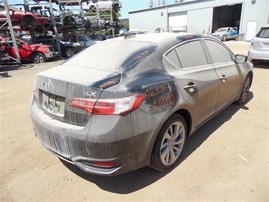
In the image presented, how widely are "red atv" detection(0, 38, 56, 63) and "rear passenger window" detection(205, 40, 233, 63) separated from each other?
12308 mm

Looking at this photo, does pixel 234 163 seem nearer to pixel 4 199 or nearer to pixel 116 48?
pixel 116 48

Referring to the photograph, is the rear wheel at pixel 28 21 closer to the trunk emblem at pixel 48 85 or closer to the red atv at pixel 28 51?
the red atv at pixel 28 51

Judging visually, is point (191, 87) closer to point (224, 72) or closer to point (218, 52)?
point (224, 72)

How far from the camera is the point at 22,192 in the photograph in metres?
2.58

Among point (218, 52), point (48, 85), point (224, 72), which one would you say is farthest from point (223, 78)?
point (48, 85)

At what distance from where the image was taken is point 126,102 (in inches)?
85.7

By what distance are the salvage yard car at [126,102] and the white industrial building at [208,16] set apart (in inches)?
1141

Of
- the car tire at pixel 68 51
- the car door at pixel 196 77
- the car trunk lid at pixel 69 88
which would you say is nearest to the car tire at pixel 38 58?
the car tire at pixel 68 51

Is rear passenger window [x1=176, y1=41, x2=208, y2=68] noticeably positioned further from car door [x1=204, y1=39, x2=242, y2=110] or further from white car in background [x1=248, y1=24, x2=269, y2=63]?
white car in background [x1=248, y1=24, x2=269, y2=63]

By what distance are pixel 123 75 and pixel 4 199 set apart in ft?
6.18

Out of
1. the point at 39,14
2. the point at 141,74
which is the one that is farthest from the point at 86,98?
the point at 39,14

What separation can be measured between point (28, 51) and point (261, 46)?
12.2 m

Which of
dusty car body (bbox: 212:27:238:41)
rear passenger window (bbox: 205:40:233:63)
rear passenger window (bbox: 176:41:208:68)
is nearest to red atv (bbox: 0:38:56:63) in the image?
rear passenger window (bbox: 205:40:233:63)

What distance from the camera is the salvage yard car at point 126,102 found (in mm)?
2176
